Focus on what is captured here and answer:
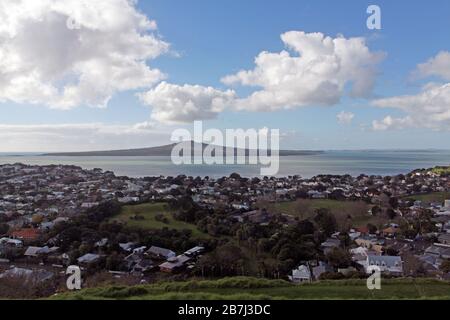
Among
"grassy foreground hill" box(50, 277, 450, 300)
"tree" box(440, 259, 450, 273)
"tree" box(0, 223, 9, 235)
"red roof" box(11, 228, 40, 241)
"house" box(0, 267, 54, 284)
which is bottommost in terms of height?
"house" box(0, 267, 54, 284)

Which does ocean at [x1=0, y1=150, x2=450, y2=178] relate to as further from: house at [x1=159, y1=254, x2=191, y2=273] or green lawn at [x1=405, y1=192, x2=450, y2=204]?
house at [x1=159, y1=254, x2=191, y2=273]

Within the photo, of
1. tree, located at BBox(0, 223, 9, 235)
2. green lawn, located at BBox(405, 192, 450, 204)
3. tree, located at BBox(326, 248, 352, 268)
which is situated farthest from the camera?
green lawn, located at BBox(405, 192, 450, 204)

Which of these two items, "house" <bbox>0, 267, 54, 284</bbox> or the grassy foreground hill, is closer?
the grassy foreground hill

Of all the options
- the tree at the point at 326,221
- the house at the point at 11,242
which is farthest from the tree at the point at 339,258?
the house at the point at 11,242

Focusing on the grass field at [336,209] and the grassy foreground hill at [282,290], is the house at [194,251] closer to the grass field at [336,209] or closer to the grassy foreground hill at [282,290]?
the grassy foreground hill at [282,290]

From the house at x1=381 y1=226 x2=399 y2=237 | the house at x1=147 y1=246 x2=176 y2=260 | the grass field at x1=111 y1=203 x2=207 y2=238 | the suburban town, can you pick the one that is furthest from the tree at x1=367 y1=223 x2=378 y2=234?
the house at x1=147 y1=246 x2=176 y2=260
